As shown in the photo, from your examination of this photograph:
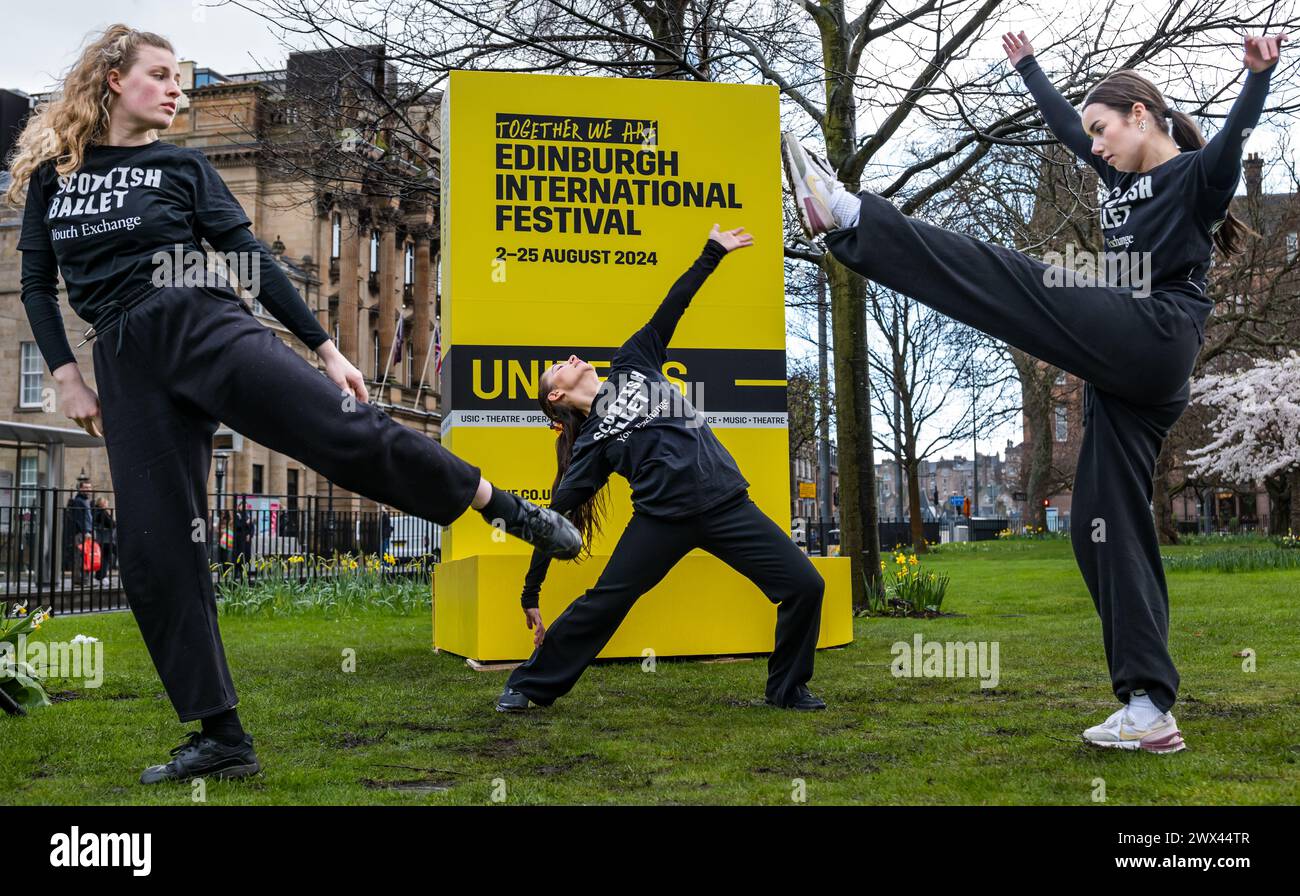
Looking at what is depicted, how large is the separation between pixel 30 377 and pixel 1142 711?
3883 centimetres

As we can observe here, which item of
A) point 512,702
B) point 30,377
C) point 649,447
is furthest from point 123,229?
point 30,377

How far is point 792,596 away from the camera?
204 inches

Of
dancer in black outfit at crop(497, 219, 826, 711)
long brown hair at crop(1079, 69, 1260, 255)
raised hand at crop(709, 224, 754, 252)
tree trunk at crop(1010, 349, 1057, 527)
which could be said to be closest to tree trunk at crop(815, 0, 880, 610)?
raised hand at crop(709, 224, 754, 252)

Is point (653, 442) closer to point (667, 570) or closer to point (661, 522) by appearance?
point (661, 522)

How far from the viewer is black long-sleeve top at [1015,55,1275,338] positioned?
3.71 metres

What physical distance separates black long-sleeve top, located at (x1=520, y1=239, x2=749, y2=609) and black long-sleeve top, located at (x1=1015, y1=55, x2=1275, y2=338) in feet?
6.24

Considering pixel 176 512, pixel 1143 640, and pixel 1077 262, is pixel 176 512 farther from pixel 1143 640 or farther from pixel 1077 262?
pixel 1077 262

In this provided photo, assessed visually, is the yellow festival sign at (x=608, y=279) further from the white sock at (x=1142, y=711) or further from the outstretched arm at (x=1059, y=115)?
the white sock at (x=1142, y=711)

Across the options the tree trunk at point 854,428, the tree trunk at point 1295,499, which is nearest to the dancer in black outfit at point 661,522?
the tree trunk at point 854,428

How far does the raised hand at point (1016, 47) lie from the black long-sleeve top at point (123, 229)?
2.95m

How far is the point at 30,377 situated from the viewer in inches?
1423
